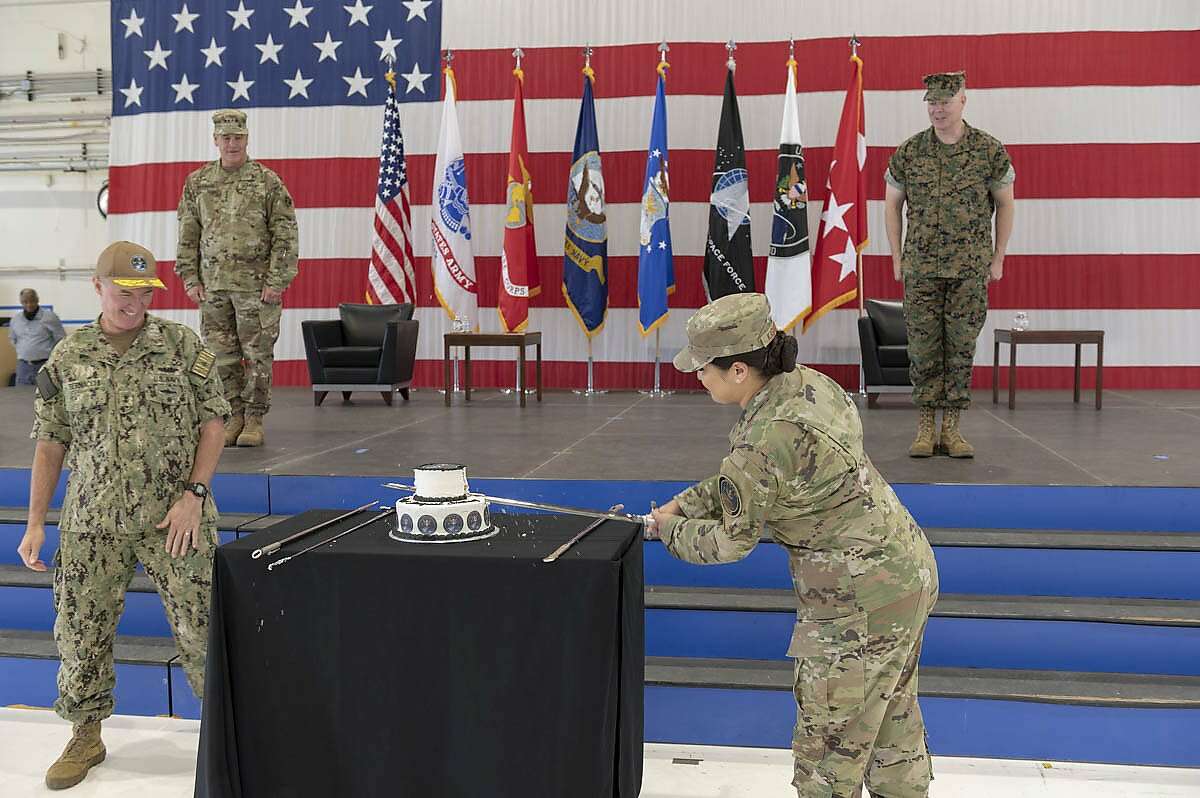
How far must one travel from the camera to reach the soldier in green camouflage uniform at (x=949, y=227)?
4.19m

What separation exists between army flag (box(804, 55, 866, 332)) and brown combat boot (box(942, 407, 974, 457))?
8.75ft

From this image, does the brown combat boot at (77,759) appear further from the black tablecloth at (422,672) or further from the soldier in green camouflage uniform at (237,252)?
the soldier in green camouflage uniform at (237,252)

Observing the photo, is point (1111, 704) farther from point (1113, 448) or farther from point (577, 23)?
point (577, 23)

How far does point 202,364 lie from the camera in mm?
2686

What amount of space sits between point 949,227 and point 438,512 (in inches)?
113

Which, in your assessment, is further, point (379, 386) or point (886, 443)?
point (379, 386)

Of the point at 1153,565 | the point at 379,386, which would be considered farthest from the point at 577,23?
the point at 1153,565

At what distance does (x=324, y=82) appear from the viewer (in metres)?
8.18

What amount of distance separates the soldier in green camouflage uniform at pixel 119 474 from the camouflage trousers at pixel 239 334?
2.17 m

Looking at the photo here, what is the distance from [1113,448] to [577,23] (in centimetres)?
501

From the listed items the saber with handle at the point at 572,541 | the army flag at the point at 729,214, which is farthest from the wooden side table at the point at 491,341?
the saber with handle at the point at 572,541

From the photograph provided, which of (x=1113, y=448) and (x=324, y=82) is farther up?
(x=324, y=82)

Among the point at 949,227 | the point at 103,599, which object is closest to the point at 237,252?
the point at 103,599

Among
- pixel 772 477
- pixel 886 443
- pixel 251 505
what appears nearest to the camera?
pixel 772 477
